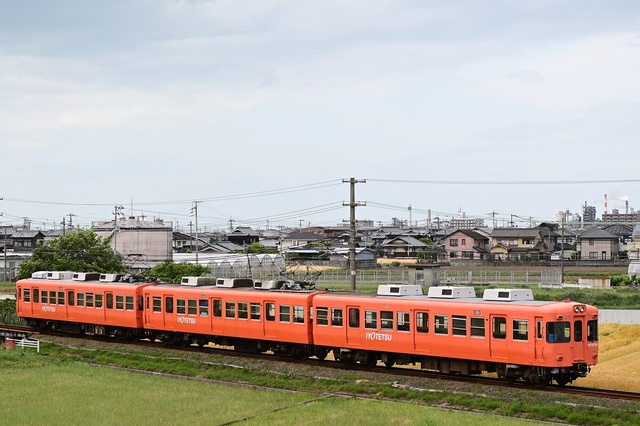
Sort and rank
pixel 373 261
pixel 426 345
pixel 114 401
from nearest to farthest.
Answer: pixel 114 401 < pixel 426 345 < pixel 373 261

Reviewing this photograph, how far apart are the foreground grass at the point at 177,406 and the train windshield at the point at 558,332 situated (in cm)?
328

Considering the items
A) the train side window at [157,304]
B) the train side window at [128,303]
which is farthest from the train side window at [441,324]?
the train side window at [128,303]

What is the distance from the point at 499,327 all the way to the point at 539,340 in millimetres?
1218

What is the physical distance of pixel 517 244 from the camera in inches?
3467

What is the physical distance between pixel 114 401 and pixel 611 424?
12160mm

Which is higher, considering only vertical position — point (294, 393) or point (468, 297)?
point (468, 297)

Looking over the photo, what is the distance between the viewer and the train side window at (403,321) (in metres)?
24.6

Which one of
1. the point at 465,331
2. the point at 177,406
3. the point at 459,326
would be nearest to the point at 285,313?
the point at 459,326

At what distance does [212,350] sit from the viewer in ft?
102

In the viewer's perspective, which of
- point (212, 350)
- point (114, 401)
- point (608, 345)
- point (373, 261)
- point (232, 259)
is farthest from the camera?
point (373, 261)

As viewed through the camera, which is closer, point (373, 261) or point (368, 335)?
point (368, 335)

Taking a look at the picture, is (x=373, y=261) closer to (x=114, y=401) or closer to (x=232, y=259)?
(x=232, y=259)

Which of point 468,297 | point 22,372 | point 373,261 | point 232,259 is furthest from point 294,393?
point 373,261

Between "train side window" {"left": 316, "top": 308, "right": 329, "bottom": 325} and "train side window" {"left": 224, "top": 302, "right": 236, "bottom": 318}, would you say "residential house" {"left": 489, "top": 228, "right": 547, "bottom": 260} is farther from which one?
"train side window" {"left": 316, "top": 308, "right": 329, "bottom": 325}
